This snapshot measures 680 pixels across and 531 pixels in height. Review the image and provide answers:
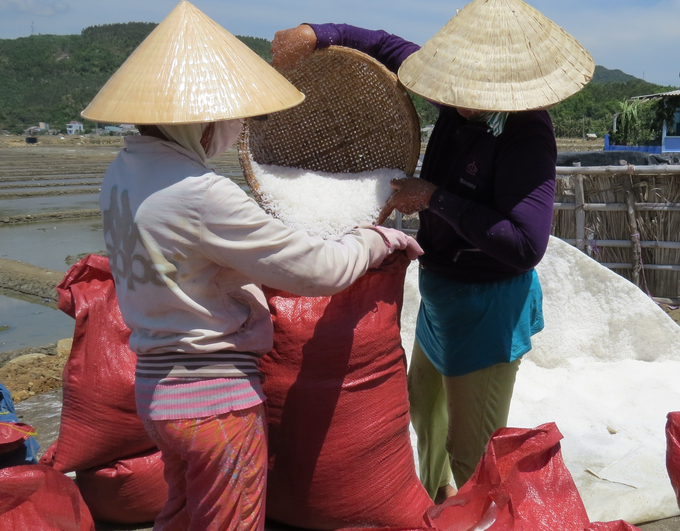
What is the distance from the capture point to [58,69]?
92875mm

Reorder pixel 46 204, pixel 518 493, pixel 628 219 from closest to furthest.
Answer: pixel 518 493 < pixel 628 219 < pixel 46 204

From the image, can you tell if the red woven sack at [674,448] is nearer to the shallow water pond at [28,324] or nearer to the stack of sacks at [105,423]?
the stack of sacks at [105,423]

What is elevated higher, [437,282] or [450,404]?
[437,282]

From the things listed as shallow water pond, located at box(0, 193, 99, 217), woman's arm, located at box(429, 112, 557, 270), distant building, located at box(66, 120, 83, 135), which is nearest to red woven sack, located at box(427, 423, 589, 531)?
woman's arm, located at box(429, 112, 557, 270)

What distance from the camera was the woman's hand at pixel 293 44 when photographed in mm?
1801

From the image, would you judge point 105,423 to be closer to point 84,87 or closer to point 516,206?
point 516,206

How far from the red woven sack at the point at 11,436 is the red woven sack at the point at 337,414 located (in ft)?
2.65

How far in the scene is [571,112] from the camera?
48.1 meters

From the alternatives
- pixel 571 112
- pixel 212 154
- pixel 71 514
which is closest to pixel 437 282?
pixel 212 154

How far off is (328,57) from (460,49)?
0.41 metres

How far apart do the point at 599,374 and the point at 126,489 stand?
2108mm

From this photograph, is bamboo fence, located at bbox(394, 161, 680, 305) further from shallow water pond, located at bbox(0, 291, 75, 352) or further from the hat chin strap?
the hat chin strap

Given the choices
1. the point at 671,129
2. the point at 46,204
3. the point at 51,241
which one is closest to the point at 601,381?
the point at 51,241

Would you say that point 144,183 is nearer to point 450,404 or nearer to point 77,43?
point 450,404
